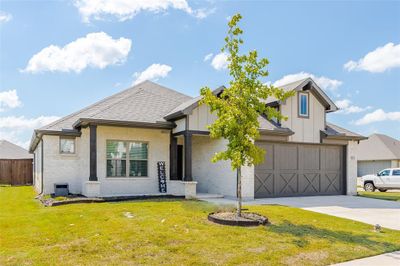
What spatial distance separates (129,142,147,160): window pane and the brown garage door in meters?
5.06

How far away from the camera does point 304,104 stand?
643 inches

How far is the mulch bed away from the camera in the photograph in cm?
825

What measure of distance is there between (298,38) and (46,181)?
498 inches

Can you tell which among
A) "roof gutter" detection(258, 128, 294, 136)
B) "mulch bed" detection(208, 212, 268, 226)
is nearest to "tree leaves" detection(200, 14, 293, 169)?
"mulch bed" detection(208, 212, 268, 226)

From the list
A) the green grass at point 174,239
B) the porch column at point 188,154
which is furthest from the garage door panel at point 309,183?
the green grass at point 174,239

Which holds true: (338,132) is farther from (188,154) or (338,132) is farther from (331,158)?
(188,154)

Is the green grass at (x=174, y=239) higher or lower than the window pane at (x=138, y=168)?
lower

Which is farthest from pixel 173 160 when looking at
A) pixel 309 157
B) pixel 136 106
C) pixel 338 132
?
pixel 338 132

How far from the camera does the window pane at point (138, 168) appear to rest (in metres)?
14.6

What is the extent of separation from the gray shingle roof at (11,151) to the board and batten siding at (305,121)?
27.1 metres

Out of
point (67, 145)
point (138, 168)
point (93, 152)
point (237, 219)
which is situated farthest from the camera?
point (67, 145)

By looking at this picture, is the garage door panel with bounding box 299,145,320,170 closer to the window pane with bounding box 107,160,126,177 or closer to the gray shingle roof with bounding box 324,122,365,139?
the gray shingle roof with bounding box 324,122,365,139

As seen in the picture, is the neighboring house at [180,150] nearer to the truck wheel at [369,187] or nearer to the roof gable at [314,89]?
the roof gable at [314,89]

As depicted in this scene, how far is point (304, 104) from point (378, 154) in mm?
20800
